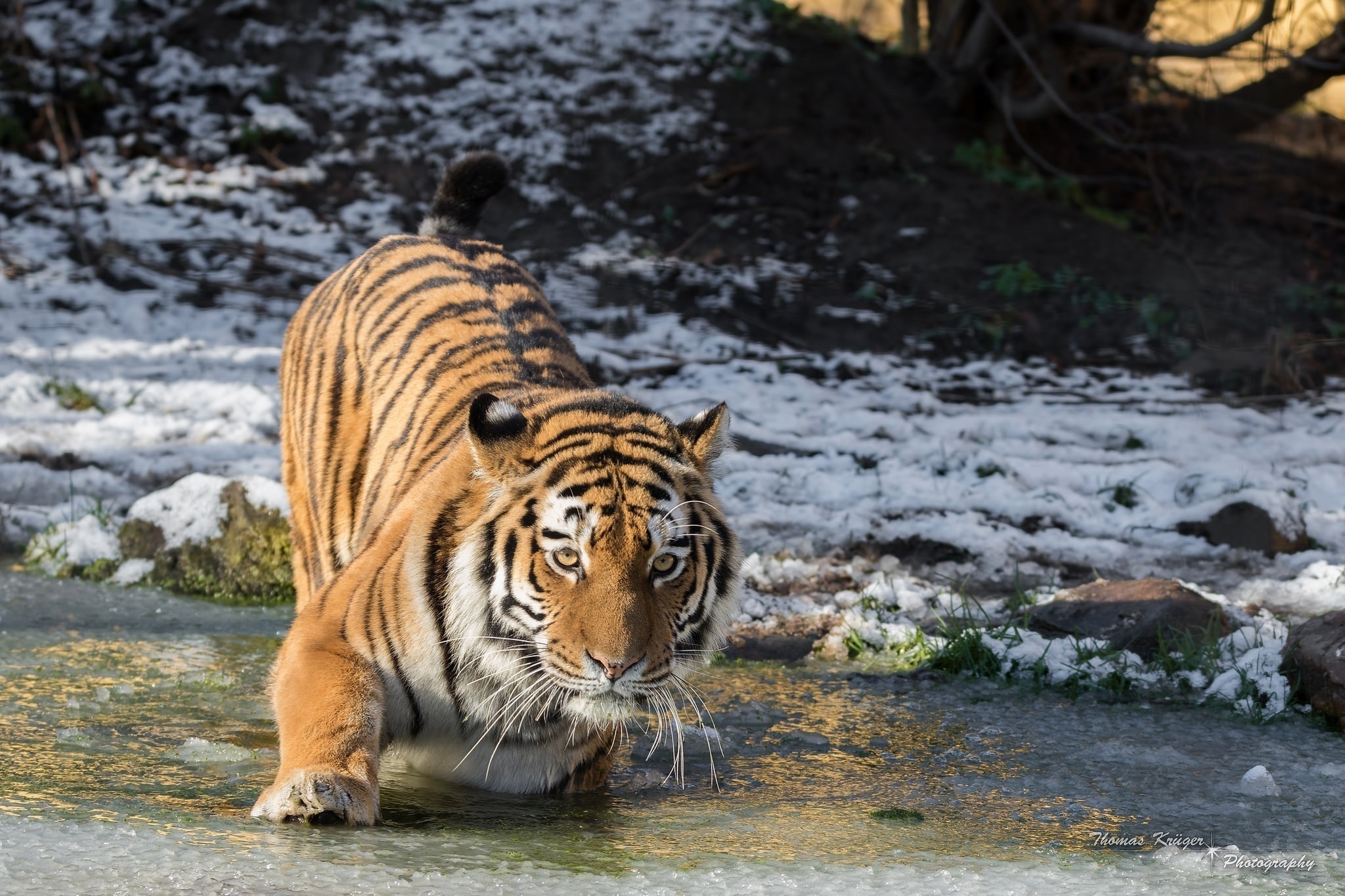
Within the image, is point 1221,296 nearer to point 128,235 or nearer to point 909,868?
point 128,235

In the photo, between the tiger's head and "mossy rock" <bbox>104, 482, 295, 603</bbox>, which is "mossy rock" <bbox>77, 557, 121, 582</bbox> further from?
the tiger's head

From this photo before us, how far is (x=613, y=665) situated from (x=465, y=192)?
2203 millimetres

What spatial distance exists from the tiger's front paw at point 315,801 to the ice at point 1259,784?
1.80 metres

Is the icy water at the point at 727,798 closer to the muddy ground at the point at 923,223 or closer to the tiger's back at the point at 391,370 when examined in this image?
the tiger's back at the point at 391,370

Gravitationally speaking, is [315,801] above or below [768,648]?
above

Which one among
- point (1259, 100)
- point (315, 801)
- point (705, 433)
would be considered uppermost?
point (1259, 100)

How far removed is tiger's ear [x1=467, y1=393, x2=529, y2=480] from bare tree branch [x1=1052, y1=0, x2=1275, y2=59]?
24.3 ft

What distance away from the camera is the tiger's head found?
8.04ft

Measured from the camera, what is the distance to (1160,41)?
363 inches

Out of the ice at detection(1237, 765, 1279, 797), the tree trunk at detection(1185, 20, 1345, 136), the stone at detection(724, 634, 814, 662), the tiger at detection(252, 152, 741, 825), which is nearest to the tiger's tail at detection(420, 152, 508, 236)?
the tiger at detection(252, 152, 741, 825)

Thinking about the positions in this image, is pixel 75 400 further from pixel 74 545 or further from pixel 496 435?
pixel 496 435

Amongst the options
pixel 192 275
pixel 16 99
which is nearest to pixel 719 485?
pixel 192 275

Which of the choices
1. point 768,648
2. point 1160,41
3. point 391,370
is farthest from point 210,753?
point 1160,41

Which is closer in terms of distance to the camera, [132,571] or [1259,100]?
[132,571]
